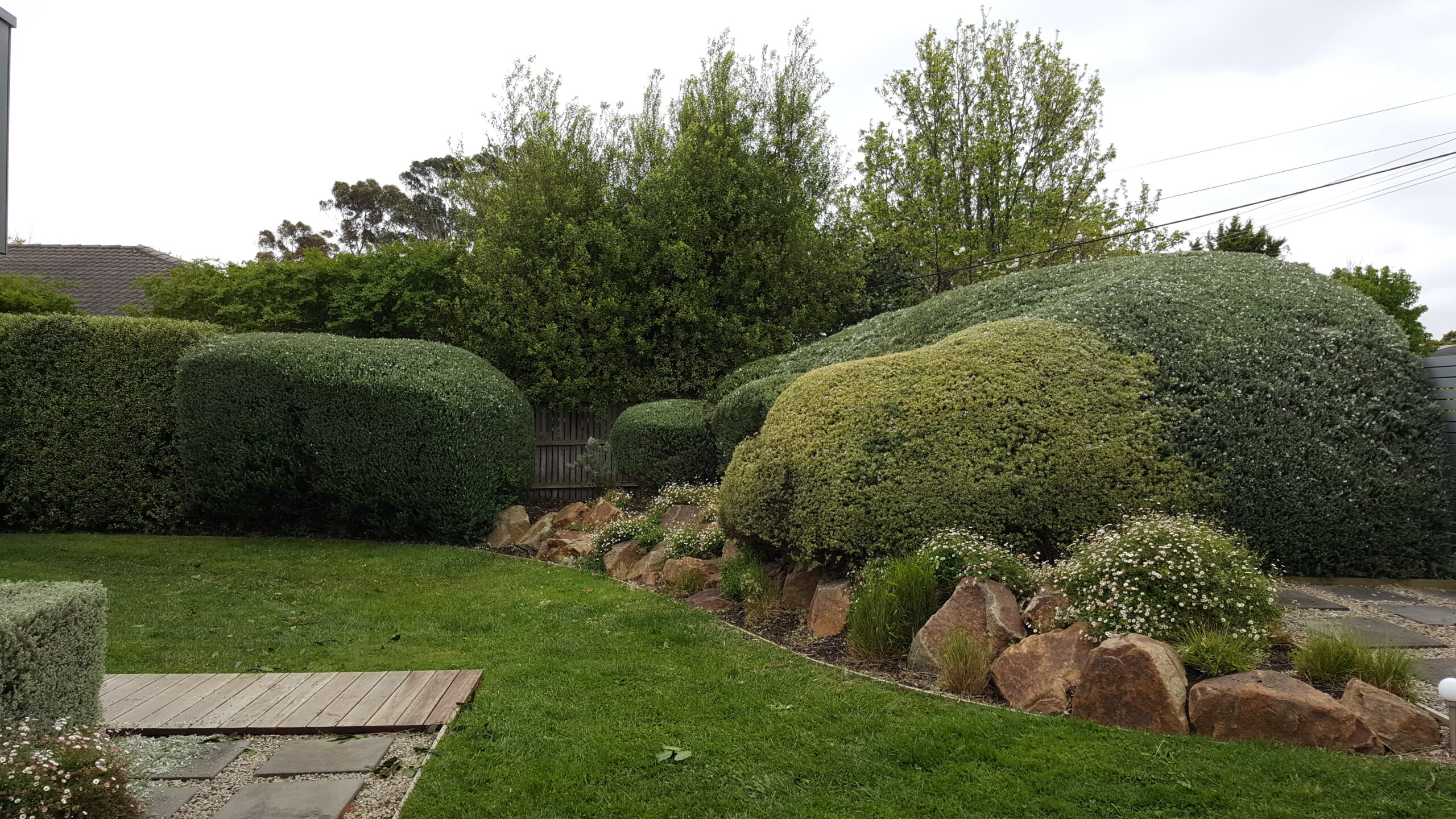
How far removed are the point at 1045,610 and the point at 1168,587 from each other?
68cm

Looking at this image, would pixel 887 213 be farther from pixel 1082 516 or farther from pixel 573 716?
pixel 573 716

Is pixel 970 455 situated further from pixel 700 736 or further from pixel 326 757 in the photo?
pixel 326 757

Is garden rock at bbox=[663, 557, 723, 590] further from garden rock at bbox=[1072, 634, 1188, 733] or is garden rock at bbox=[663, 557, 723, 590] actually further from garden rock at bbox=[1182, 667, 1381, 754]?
garden rock at bbox=[1182, 667, 1381, 754]

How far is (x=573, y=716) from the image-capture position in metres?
4.26

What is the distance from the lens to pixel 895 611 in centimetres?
523

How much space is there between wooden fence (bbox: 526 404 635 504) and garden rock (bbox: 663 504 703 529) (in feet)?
13.1

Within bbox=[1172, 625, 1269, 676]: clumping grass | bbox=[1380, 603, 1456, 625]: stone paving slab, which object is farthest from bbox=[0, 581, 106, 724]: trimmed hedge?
bbox=[1380, 603, 1456, 625]: stone paving slab

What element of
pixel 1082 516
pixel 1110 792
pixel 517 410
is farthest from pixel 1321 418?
pixel 517 410

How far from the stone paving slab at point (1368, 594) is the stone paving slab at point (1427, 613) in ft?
0.46

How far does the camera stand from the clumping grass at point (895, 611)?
17.1 feet

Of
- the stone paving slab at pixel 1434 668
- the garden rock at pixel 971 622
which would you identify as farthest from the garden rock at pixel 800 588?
the stone paving slab at pixel 1434 668

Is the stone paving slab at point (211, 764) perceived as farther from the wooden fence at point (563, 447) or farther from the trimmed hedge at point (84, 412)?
the wooden fence at point (563, 447)

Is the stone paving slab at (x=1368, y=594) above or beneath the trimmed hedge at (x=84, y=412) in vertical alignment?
beneath

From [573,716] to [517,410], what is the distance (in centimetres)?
761
